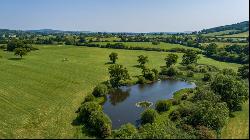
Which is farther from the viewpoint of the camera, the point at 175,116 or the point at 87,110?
the point at 87,110

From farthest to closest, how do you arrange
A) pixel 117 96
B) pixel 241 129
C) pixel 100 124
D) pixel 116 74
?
pixel 116 74 → pixel 117 96 → pixel 100 124 → pixel 241 129

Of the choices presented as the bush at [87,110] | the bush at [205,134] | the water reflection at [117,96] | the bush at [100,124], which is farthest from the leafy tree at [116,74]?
the bush at [205,134]

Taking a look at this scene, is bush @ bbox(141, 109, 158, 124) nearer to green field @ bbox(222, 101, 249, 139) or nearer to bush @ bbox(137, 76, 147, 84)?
green field @ bbox(222, 101, 249, 139)

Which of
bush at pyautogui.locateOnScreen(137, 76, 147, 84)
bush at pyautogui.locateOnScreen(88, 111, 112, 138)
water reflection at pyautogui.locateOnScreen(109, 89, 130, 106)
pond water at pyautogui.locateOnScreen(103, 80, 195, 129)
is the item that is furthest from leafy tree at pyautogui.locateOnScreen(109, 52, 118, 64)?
bush at pyautogui.locateOnScreen(88, 111, 112, 138)

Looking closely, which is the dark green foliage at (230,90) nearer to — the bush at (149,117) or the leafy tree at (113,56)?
the bush at (149,117)

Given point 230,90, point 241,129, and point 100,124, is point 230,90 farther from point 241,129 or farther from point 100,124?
point 241,129

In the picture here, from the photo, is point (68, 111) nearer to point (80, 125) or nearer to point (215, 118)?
point (80, 125)

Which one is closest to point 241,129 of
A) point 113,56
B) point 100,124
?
point 100,124
